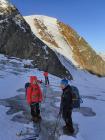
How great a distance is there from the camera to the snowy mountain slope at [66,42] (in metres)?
76.2

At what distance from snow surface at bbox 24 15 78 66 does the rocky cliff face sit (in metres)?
19.5

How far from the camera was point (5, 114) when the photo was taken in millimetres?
15180

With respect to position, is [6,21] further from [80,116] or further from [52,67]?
[80,116]

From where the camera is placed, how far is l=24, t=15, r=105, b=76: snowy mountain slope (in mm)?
76250

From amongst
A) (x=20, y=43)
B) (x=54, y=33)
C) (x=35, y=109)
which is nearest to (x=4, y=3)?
(x=20, y=43)

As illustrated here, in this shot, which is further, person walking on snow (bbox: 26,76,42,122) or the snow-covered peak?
the snow-covered peak

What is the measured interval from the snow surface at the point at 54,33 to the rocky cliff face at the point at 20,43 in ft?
63.9

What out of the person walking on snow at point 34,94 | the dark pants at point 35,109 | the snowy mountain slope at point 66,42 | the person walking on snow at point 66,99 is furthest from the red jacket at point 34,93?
the snowy mountain slope at point 66,42

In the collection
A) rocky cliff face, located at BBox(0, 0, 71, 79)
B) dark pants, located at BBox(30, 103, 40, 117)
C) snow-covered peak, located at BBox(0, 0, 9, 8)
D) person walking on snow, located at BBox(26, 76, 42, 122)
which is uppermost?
snow-covered peak, located at BBox(0, 0, 9, 8)

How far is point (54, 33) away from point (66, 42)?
3.69 m

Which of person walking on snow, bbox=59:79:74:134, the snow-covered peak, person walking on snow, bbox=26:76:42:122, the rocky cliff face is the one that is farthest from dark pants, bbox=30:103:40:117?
the snow-covered peak

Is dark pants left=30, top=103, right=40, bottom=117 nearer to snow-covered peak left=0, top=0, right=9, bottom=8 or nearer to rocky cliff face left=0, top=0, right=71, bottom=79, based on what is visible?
rocky cliff face left=0, top=0, right=71, bottom=79

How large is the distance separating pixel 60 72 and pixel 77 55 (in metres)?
27.0

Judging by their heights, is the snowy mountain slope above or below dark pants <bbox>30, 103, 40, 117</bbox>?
above
